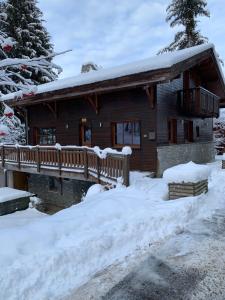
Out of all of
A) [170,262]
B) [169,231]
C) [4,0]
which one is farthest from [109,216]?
[4,0]

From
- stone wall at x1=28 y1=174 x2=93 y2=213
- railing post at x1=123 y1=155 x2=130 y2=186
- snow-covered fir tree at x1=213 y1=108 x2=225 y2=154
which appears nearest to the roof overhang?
railing post at x1=123 y1=155 x2=130 y2=186

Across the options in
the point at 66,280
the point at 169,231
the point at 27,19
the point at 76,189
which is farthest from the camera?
the point at 27,19

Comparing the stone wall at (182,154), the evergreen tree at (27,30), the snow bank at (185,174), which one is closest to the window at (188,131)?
the stone wall at (182,154)

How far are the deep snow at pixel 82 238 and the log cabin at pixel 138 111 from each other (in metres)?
3.49

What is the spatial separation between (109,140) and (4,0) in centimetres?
1028

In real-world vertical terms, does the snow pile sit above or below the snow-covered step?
below

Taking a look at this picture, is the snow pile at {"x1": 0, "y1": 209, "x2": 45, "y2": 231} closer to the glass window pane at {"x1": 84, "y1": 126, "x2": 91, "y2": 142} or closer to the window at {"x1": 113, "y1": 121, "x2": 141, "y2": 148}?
the glass window pane at {"x1": 84, "y1": 126, "x2": 91, "y2": 142}

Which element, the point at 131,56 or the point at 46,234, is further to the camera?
the point at 131,56

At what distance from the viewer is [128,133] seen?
1360 cm

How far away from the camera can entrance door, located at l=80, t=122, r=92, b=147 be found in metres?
15.3

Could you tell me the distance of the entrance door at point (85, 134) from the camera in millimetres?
15271

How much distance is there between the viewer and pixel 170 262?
464 centimetres

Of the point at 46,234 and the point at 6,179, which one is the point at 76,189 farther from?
the point at 46,234

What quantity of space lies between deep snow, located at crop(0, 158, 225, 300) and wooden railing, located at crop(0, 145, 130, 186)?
5.73 ft
